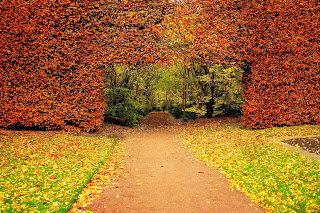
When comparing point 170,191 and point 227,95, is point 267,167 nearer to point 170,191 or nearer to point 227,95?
point 170,191

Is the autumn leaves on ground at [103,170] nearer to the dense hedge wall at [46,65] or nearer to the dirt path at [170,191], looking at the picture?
the dirt path at [170,191]

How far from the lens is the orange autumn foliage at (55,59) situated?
1147cm

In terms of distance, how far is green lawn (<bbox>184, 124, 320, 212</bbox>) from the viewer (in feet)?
15.8

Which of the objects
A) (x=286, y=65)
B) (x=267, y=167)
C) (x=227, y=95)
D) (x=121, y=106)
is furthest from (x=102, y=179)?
(x=227, y=95)

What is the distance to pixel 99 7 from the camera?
1242cm

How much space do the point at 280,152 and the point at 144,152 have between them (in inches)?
197

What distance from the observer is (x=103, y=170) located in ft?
22.5

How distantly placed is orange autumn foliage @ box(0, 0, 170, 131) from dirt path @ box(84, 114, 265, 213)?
5.42m

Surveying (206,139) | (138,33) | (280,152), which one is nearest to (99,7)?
(138,33)

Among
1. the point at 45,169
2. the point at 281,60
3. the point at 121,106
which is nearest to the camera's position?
the point at 45,169

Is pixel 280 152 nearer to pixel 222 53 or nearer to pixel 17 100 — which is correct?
pixel 222 53

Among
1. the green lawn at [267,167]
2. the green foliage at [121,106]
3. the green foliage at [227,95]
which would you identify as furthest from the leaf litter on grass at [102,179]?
the green foliage at [227,95]

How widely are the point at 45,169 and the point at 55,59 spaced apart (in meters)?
7.16

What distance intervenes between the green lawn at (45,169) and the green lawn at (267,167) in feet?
12.7
